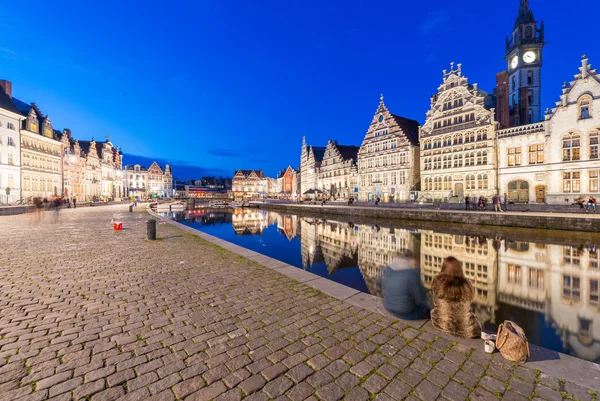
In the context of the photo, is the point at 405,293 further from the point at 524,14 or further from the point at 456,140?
the point at 524,14

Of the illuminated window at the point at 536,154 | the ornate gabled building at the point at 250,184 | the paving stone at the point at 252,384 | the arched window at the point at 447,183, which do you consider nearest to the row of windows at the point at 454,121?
the arched window at the point at 447,183

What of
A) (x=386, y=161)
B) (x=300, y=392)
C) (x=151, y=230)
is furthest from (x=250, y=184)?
(x=300, y=392)

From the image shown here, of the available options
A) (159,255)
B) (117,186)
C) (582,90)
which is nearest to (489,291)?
(159,255)

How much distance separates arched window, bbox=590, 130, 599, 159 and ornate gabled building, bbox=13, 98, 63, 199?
253 ft

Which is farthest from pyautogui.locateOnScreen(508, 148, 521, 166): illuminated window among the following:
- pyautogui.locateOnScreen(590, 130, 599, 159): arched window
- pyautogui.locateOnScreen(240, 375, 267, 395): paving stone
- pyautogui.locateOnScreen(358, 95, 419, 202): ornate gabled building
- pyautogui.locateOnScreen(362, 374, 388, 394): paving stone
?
pyautogui.locateOnScreen(240, 375, 267, 395): paving stone

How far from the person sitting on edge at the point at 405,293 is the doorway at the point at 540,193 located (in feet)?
132

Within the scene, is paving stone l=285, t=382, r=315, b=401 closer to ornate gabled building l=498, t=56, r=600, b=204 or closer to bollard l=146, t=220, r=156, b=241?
bollard l=146, t=220, r=156, b=241

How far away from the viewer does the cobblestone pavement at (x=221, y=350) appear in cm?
293

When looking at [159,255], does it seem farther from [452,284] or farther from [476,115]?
[476,115]

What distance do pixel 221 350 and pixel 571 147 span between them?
4355cm

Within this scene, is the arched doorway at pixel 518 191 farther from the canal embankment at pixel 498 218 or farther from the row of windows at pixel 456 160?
the canal embankment at pixel 498 218

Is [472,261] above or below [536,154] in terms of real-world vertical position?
below

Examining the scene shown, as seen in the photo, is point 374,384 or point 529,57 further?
point 529,57

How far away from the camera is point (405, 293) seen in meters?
4.76
